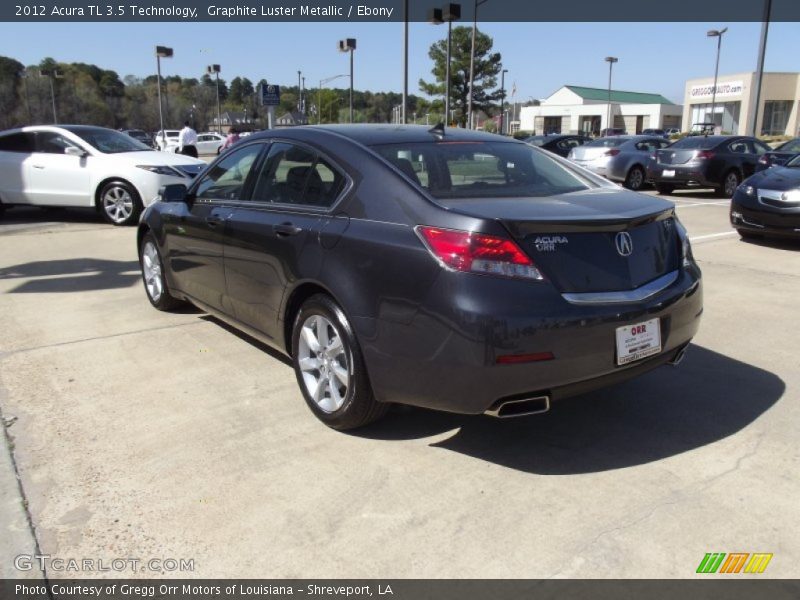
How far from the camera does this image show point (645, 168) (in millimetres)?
16609

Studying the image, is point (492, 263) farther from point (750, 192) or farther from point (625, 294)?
point (750, 192)

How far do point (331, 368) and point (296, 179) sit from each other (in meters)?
1.15

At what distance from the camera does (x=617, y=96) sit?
92438 millimetres

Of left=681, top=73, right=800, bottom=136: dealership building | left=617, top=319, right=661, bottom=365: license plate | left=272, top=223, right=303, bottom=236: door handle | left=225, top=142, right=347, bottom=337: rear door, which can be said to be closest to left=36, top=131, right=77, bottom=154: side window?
left=225, top=142, right=347, bottom=337: rear door

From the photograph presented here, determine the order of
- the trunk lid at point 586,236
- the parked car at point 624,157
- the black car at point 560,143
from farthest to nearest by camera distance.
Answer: the black car at point 560,143 < the parked car at point 624,157 < the trunk lid at point 586,236

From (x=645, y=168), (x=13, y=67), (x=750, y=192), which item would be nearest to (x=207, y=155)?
(x=645, y=168)

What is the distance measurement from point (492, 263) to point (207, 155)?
42.8 meters

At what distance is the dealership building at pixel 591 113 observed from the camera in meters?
81.1

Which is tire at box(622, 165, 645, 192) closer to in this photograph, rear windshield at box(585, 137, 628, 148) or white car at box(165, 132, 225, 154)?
rear windshield at box(585, 137, 628, 148)

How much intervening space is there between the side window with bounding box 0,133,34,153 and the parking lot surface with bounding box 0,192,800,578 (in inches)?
304

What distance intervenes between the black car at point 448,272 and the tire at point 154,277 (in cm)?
161

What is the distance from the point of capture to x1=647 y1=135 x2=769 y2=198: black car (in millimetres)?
15055

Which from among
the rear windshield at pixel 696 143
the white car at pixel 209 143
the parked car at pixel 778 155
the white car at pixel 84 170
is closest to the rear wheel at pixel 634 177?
the rear windshield at pixel 696 143

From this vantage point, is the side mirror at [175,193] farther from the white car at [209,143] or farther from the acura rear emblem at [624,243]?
the white car at [209,143]
